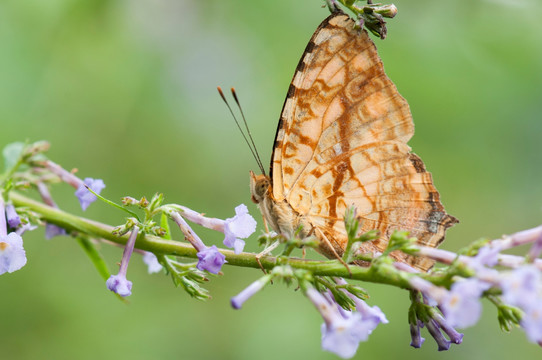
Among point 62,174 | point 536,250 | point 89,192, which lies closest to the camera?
point 536,250

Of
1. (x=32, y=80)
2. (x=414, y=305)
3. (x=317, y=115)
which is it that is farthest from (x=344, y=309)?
(x=32, y=80)

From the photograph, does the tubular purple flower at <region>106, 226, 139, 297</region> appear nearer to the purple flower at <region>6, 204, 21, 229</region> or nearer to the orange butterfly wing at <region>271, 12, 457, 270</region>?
the purple flower at <region>6, 204, 21, 229</region>

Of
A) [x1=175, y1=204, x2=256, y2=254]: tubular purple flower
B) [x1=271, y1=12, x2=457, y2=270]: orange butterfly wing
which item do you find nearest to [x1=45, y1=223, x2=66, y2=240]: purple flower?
[x1=175, y1=204, x2=256, y2=254]: tubular purple flower

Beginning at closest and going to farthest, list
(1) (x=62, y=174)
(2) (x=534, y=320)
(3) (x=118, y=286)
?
(2) (x=534, y=320), (3) (x=118, y=286), (1) (x=62, y=174)

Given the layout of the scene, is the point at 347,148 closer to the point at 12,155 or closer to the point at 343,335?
the point at 343,335

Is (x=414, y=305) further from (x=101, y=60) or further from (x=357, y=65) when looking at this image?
(x=101, y=60)

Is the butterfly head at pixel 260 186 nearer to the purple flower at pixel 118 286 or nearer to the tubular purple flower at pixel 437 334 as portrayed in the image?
the purple flower at pixel 118 286

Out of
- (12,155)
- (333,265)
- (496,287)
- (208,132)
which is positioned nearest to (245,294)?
(333,265)
